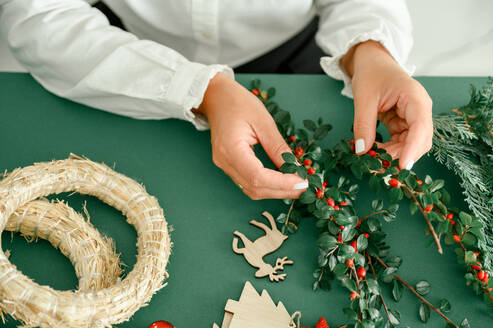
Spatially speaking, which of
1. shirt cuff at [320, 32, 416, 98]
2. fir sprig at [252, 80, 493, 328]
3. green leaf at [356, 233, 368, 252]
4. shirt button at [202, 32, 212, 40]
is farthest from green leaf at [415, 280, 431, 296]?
shirt button at [202, 32, 212, 40]

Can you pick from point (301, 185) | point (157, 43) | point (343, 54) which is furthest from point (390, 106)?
point (157, 43)

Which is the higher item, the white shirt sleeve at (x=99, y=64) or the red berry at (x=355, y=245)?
the white shirt sleeve at (x=99, y=64)

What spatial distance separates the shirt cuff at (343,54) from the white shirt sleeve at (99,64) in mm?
274

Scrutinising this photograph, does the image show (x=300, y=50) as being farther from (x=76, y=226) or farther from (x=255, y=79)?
(x=76, y=226)

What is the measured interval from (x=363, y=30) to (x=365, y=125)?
316 millimetres

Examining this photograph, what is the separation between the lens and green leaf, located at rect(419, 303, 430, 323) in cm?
87

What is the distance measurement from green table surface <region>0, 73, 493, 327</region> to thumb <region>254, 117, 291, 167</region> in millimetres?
90

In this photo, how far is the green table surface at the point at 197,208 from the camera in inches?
35.0

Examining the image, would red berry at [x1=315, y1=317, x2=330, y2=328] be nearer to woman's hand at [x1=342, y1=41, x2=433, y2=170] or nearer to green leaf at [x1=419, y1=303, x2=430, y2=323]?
green leaf at [x1=419, y1=303, x2=430, y2=323]

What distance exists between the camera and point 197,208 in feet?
3.26

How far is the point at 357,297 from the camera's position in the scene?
83 cm

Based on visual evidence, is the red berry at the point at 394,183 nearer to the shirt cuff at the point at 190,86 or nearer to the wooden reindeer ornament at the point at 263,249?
the wooden reindeer ornament at the point at 263,249

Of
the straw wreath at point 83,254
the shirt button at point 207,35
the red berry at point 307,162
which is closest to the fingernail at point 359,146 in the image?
the red berry at point 307,162

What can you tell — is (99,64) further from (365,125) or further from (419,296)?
(419,296)
